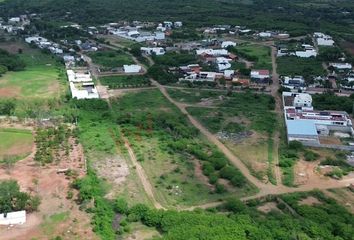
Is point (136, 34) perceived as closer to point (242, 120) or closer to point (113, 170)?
point (242, 120)

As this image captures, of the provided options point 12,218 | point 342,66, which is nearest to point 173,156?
point 12,218

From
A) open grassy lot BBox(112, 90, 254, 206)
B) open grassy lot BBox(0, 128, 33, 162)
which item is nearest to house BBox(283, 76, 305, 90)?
open grassy lot BBox(112, 90, 254, 206)

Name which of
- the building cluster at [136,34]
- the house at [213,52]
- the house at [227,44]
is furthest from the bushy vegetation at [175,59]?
the building cluster at [136,34]

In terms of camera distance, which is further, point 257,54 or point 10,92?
point 257,54

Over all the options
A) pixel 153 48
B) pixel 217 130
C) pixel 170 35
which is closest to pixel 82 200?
pixel 217 130

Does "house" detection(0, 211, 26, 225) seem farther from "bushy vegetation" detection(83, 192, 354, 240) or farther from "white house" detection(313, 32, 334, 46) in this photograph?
A: "white house" detection(313, 32, 334, 46)

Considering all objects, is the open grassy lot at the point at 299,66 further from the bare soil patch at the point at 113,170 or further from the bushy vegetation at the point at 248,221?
the bushy vegetation at the point at 248,221
